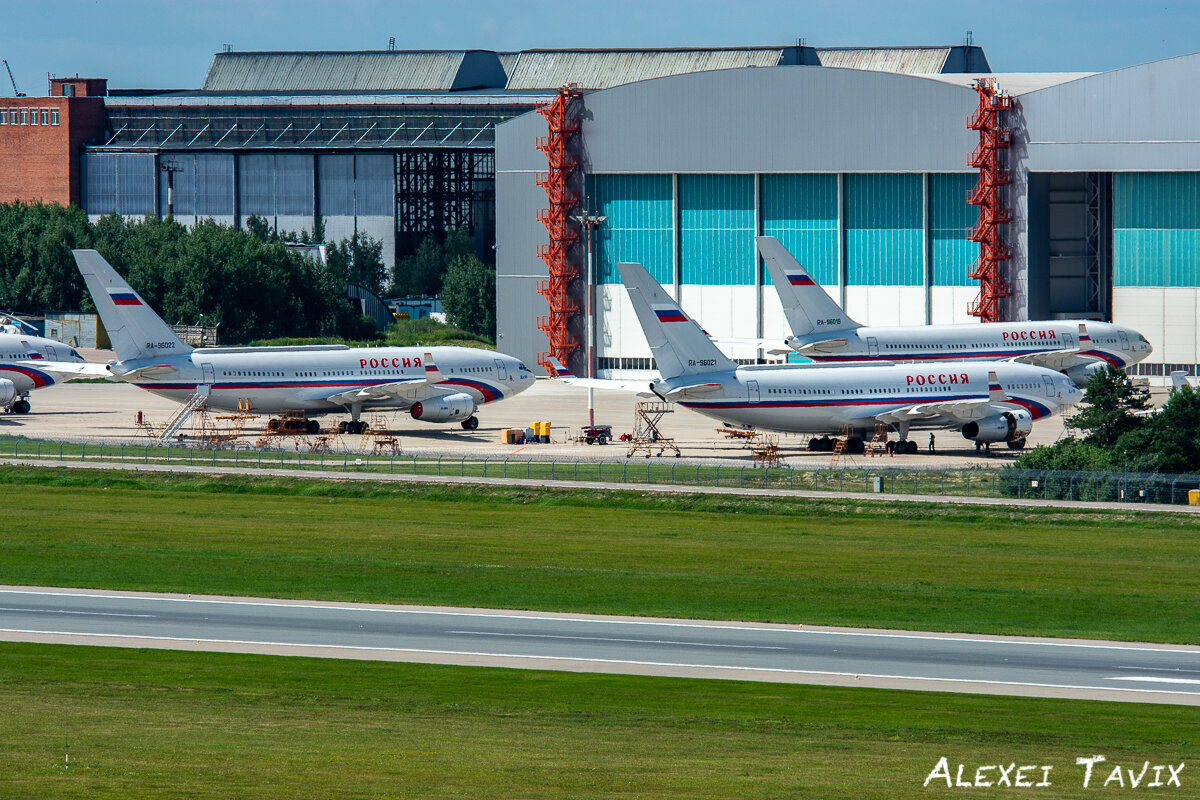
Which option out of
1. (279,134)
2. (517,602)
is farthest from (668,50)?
(517,602)

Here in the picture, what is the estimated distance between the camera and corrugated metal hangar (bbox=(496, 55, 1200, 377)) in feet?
381

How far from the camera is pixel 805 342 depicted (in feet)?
348

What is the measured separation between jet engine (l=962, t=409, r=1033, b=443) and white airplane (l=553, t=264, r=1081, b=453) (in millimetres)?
50

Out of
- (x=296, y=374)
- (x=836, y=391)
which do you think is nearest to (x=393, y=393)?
(x=296, y=374)

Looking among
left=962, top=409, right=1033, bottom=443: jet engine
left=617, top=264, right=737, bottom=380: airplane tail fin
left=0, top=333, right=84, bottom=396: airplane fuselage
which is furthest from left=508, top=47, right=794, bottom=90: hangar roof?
left=617, top=264, right=737, bottom=380: airplane tail fin

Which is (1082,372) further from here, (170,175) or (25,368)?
(170,175)

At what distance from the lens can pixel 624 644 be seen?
41.0 m

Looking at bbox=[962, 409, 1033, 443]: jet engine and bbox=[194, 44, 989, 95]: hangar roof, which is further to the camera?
bbox=[194, 44, 989, 95]: hangar roof

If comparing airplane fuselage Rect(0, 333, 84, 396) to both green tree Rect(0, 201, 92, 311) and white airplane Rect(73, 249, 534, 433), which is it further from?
green tree Rect(0, 201, 92, 311)

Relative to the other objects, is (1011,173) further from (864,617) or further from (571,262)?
(864,617)

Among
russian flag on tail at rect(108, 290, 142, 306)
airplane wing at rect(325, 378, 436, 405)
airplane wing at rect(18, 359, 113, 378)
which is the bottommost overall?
airplane wing at rect(325, 378, 436, 405)

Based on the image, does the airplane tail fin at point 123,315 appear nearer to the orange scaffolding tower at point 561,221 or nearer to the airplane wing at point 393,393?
the airplane wing at point 393,393

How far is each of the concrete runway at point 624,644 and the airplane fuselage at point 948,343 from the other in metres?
62.9

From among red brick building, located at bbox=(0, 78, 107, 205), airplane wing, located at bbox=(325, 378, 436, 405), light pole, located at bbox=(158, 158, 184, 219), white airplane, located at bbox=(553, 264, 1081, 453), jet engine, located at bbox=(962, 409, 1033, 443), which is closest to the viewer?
white airplane, located at bbox=(553, 264, 1081, 453)
